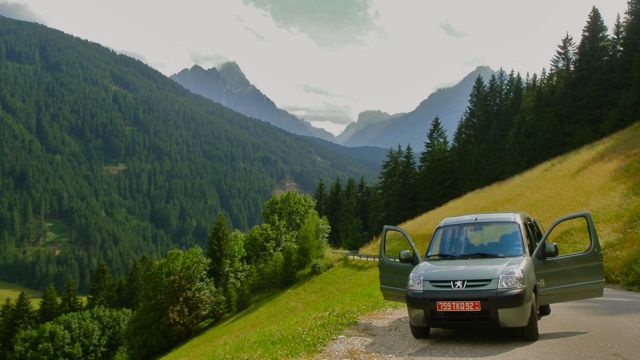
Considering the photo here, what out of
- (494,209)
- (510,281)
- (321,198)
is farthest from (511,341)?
(321,198)

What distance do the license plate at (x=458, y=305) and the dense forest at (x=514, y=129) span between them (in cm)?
5102

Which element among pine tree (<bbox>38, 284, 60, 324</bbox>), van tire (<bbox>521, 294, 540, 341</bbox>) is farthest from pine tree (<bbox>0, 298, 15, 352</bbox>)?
van tire (<bbox>521, 294, 540, 341</bbox>)

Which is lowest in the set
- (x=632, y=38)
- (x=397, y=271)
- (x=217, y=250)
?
(x=217, y=250)

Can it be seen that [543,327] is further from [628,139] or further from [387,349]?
[628,139]

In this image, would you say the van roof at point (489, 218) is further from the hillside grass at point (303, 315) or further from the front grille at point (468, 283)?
the hillside grass at point (303, 315)

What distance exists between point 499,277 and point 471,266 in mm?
647

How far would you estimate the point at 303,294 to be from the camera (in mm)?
49250

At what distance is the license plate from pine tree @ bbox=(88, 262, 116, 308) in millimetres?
98214

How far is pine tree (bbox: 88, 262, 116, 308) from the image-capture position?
96938 mm

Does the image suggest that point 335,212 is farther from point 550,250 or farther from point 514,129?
point 550,250

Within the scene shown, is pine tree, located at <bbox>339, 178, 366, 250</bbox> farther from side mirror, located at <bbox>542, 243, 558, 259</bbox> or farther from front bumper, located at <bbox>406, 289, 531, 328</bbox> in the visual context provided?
front bumper, located at <bbox>406, 289, 531, 328</bbox>

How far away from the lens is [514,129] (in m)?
70.6

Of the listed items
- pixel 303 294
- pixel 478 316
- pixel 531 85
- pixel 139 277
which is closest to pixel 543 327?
pixel 478 316

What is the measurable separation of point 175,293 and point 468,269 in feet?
181
